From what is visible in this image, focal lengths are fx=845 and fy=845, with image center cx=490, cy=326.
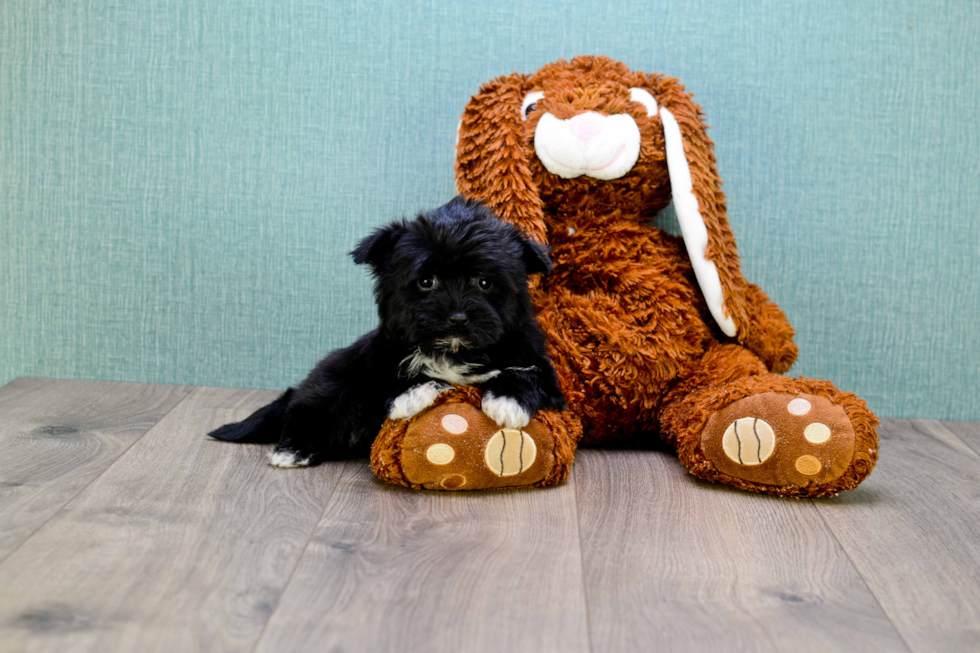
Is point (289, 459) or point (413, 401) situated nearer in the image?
point (413, 401)

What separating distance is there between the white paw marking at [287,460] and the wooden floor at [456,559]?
2 centimetres

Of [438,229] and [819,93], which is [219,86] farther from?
[819,93]

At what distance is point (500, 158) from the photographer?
1.76 meters

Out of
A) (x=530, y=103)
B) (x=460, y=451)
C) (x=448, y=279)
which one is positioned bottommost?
(x=460, y=451)

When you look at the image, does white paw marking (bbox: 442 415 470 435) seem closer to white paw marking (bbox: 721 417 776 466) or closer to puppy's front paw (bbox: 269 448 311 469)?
puppy's front paw (bbox: 269 448 311 469)

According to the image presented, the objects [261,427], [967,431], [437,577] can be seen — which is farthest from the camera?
[967,431]

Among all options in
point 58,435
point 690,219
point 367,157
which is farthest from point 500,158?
point 58,435

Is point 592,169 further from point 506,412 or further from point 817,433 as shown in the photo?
point 817,433

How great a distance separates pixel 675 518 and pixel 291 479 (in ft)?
2.34

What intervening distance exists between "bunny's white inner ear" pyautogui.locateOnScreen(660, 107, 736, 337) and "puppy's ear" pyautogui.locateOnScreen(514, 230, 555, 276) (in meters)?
0.36

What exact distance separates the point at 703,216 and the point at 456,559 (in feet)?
2.99

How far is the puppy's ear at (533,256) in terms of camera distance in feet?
5.11

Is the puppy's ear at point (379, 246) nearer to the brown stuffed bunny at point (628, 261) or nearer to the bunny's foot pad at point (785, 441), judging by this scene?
the brown stuffed bunny at point (628, 261)

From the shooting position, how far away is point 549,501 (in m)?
1.51
